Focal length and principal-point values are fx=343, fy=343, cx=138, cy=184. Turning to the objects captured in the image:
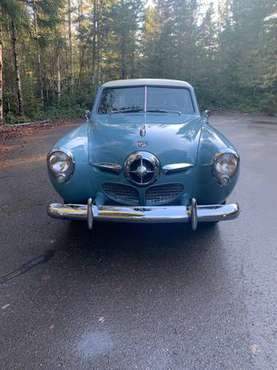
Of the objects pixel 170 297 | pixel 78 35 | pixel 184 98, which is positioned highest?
pixel 78 35

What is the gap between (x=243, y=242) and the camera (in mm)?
3912

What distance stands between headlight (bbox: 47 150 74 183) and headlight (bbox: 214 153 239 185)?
1.46 m

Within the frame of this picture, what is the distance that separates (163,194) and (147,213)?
38 centimetres

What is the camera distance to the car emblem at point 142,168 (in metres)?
3.32

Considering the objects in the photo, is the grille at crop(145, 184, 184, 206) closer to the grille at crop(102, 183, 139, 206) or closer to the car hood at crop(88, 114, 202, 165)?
the grille at crop(102, 183, 139, 206)

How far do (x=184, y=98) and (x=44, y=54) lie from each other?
2272 centimetres

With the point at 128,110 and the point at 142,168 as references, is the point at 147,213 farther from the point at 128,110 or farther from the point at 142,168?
the point at 128,110

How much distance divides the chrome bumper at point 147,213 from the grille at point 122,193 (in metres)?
0.24

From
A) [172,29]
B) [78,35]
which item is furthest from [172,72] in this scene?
[78,35]

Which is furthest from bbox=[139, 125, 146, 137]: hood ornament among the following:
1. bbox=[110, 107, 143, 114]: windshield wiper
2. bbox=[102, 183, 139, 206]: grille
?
bbox=[110, 107, 143, 114]: windshield wiper

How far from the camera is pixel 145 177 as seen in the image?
3.35m

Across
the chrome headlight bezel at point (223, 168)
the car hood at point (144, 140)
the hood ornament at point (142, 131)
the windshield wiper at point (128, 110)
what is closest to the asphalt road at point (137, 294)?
the chrome headlight bezel at point (223, 168)

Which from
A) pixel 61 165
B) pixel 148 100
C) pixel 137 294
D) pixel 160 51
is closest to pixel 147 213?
pixel 137 294

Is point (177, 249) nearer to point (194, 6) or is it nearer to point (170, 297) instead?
point (170, 297)
